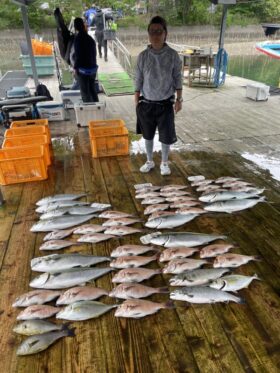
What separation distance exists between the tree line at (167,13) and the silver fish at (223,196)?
2602 cm

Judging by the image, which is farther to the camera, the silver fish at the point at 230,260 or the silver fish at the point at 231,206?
the silver fish at the point at 231,206

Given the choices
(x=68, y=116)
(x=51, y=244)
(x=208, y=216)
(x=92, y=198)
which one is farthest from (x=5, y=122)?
(x=208, y=216)

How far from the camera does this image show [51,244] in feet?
8.56

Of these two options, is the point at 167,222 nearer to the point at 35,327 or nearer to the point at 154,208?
the point at 154,208

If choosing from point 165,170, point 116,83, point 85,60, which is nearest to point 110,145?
point 165,170

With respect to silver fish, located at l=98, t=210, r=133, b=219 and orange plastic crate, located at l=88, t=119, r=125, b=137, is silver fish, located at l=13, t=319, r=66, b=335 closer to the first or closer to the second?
silver fish, located at l=98, t=210, r=133, b=219

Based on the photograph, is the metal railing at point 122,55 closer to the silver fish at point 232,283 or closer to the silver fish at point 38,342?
the silver fish at point 232,283

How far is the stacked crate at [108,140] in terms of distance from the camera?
442 centimetres

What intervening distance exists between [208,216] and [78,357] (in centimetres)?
181

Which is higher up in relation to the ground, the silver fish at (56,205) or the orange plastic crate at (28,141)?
the orange plastic crate at (28,141)

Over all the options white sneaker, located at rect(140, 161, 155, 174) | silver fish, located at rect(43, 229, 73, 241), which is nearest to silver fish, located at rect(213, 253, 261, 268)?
silver fish, located at rect(43, 229, 73, 241)

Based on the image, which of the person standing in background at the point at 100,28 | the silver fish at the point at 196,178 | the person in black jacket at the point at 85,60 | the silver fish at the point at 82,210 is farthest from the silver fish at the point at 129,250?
the person standing in background at the point at 100,28

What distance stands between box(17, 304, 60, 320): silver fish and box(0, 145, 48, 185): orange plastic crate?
2101 millimetres

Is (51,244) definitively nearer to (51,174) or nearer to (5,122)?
(51,174)
